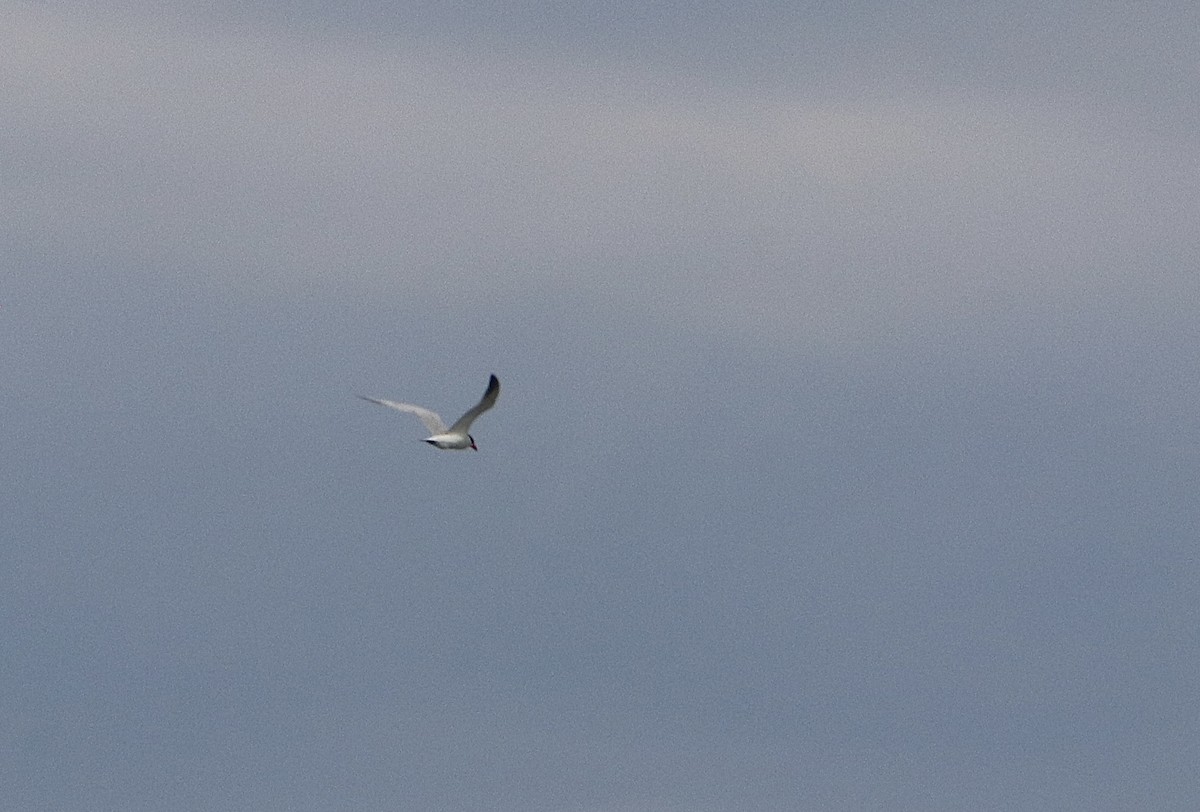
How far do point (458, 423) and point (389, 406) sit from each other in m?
4.01

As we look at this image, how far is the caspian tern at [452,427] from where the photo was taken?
14149 centimetres

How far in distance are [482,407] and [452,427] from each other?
579cm

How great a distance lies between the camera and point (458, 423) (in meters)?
146

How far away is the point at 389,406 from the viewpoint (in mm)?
143625

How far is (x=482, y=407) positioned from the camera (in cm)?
14175

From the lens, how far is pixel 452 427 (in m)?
147

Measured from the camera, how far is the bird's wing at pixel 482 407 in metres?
137

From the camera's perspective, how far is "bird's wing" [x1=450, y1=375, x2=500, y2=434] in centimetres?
13738

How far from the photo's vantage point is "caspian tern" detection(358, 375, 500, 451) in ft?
464
